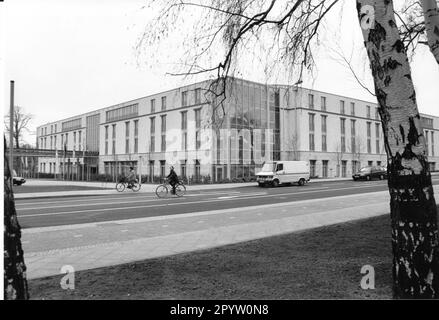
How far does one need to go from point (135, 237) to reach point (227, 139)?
1228 inches

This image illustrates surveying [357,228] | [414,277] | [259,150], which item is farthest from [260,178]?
[414,277]

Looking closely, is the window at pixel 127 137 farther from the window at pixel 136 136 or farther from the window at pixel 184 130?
the window at pixel 184 130

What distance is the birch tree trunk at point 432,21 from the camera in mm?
4984

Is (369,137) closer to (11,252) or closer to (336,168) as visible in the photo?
(336,168)

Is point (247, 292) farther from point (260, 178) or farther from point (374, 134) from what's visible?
point (374, 134)

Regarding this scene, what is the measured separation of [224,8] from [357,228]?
4.77 metres

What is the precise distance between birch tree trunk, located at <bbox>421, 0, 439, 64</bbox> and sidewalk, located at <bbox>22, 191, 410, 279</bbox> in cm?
412

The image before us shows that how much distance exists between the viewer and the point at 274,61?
247 inches

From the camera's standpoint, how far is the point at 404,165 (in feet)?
9.70

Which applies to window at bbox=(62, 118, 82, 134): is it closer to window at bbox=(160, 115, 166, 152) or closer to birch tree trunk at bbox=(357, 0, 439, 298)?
window at bbox=(160, 115, 166, 152)

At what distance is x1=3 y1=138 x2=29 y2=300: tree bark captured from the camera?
7.96ft

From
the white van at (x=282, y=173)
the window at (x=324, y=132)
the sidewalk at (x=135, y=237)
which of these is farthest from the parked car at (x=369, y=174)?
the sidewalk at (x=135, y=237)

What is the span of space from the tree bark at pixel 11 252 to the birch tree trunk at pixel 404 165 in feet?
9.60

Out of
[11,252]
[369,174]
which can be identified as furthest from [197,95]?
[369,174]
